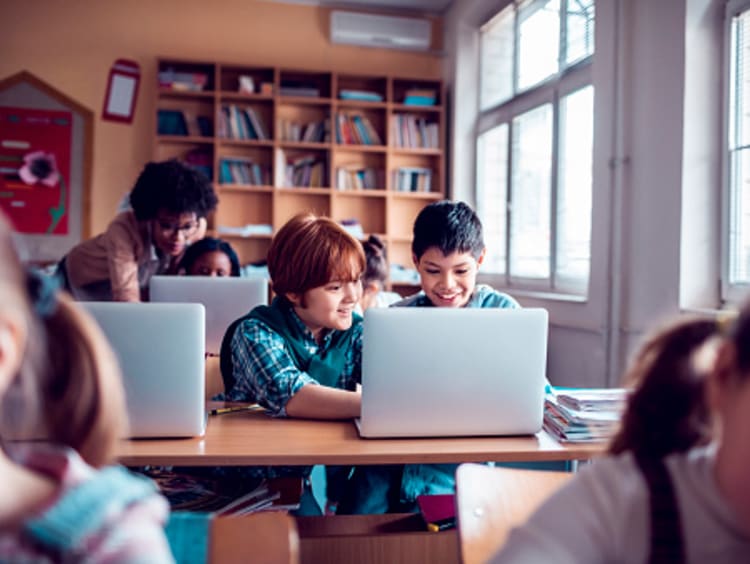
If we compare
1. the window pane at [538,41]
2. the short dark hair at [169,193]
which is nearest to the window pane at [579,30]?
the window pane at [538,41]

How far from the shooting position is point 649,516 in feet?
2.05

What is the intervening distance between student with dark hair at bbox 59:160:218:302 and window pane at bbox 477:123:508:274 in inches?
103

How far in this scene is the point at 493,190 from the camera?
16.7 feet

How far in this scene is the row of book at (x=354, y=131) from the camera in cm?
521

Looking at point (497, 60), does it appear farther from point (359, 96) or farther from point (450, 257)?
point (450, 257)

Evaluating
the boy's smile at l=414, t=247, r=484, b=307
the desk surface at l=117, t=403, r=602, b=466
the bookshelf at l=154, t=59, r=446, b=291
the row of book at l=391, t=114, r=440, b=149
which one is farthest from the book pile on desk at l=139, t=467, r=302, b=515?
the row of book at l=391, t=114, r=440, b=149

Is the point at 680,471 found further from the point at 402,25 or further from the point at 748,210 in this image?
the point at 402,25

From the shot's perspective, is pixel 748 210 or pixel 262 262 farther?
pixel 262 262

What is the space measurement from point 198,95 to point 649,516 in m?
4.87

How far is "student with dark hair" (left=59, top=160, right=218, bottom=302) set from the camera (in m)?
2.59

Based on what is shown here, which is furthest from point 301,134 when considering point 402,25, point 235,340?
point 235,340

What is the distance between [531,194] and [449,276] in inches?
103

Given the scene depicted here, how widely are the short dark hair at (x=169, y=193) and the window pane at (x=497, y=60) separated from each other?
9.07ft

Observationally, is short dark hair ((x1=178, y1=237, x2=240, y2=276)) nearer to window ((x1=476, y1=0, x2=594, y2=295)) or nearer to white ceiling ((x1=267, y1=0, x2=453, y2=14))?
window ((x1=476, y1=0, x2=594, y2=295))
